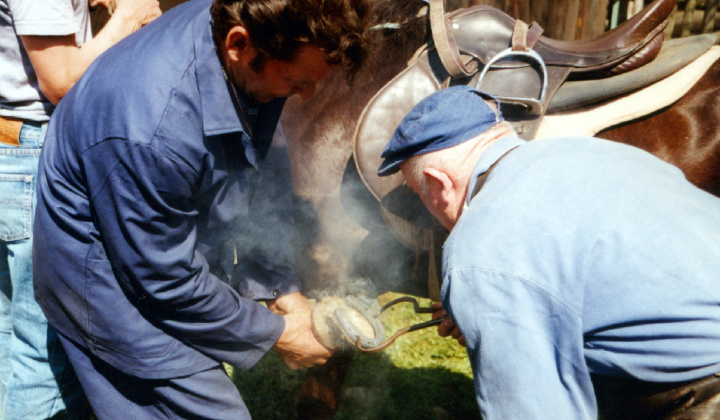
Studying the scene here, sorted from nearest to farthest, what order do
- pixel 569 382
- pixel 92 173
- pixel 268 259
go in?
1. pixel 569 382
2. pixel 92 173
3. pixel 268 259

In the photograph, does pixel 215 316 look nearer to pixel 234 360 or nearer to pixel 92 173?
pixel 234 360

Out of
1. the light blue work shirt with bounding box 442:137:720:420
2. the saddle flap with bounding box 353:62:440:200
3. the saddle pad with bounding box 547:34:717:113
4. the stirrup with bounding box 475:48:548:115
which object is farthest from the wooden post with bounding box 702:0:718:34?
the light blue work shirt with bounding box 442:137:720:420

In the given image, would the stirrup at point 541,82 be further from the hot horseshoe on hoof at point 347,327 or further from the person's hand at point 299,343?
the person's hand at point 299,343

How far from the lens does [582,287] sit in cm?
130

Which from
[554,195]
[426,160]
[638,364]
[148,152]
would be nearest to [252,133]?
[148,152]

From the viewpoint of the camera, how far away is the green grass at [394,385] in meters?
3.24

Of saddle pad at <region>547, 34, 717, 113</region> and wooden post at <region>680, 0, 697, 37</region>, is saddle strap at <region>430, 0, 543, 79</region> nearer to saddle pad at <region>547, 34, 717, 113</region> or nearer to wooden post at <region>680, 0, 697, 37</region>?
saddle pad at <region>547, 34, 717, 113</region>

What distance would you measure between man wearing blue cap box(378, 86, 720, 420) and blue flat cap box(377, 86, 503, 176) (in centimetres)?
20

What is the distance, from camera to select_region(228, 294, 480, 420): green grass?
324cm

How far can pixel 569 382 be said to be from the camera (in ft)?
4.27

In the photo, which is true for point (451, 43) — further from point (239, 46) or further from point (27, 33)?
point (27, 33)

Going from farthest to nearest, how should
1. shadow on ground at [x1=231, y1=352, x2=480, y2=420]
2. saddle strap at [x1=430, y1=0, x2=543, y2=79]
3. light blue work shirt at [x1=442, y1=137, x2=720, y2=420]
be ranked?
shadow on ground at [x1=231, y1=352, x2=480, y2=420] < saddle strap at [x1=430, y1=0, x2=543, y2=79] < light blue work shirt at [x1=442, y1=137, x2=720, y2=420]

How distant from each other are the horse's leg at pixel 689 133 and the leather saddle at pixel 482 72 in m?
0.25

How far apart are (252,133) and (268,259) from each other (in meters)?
0.66
